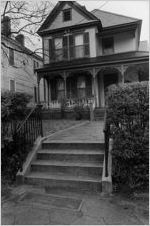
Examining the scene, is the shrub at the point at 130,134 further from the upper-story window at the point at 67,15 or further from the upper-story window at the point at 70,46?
the upper-story window at the point at 67,15

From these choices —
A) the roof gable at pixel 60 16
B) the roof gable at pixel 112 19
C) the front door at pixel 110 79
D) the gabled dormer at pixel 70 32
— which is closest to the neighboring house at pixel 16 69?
the gabled dormer at pixel 70 32

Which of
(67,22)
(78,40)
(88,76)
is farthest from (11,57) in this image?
(88,76)

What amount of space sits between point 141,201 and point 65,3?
53.4 ft

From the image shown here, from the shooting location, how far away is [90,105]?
37.3ft

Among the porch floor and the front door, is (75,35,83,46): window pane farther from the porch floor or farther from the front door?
the porch floor

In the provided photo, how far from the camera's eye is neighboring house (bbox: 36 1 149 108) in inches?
558

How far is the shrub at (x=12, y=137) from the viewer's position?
422 cm

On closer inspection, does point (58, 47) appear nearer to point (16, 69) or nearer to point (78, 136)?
point (16, 69)

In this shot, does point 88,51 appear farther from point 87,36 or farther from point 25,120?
point 25,120

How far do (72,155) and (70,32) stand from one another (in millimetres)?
12881

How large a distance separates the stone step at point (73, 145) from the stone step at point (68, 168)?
1.74 feet

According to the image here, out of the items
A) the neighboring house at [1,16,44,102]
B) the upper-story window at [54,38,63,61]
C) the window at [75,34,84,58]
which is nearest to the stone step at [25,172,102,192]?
the neighboring house at [1,16,44,102]

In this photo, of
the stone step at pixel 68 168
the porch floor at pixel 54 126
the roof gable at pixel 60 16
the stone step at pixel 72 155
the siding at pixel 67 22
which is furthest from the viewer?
the siding at pixel 67 22

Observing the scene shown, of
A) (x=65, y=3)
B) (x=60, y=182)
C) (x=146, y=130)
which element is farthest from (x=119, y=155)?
(x=65, y=3)
